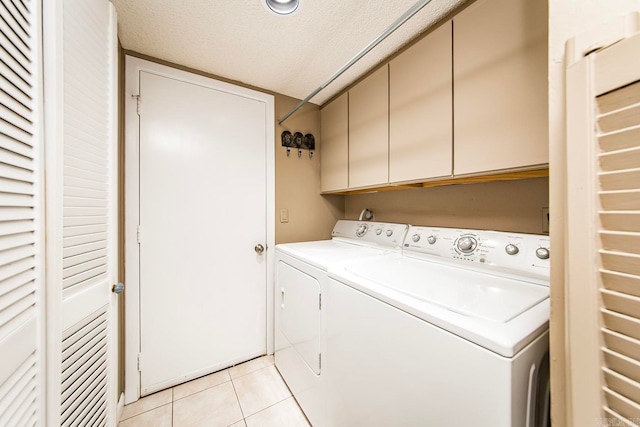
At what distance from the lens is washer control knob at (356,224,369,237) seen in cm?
199

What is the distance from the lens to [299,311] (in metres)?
1.49

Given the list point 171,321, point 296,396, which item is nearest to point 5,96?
point 171,321

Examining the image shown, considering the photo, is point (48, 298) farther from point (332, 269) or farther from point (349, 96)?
point (349, 96)

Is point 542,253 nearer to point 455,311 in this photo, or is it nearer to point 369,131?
point 455,311

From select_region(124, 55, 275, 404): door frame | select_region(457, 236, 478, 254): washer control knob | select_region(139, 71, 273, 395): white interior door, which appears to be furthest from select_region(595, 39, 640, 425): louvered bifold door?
select_region(124, 55, 275, 404): door frame

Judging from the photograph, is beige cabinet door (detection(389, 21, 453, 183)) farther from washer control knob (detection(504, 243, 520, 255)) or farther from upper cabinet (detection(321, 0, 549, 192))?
washer control knob (detection(504, 243, 520, 255))

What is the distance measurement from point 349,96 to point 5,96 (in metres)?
1.80

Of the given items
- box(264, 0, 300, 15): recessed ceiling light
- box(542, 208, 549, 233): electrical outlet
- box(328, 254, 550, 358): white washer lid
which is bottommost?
box(328, 254, 550, 358): white washer lid

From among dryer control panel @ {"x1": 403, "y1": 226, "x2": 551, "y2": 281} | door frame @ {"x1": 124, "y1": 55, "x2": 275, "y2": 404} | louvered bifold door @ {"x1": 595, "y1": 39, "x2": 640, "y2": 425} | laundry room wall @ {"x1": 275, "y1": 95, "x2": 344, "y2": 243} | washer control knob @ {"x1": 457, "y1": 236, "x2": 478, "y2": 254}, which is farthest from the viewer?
laundry room wall @ {"x1": 275, "y1": 95, "x2": 344, "y2": 243}

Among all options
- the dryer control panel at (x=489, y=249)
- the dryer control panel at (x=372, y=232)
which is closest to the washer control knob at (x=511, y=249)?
the dryer control panel at (x=489, y=249)

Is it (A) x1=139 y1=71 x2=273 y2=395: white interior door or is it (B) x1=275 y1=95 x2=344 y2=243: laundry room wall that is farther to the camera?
(B) x1=275 y1=95 x2=344 y2=243: laundry room wall

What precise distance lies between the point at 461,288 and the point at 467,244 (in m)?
0.41

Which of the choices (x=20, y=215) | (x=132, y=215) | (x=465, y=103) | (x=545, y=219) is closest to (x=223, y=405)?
(x=132, y=215)

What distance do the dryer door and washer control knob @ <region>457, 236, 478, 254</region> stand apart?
82cm
